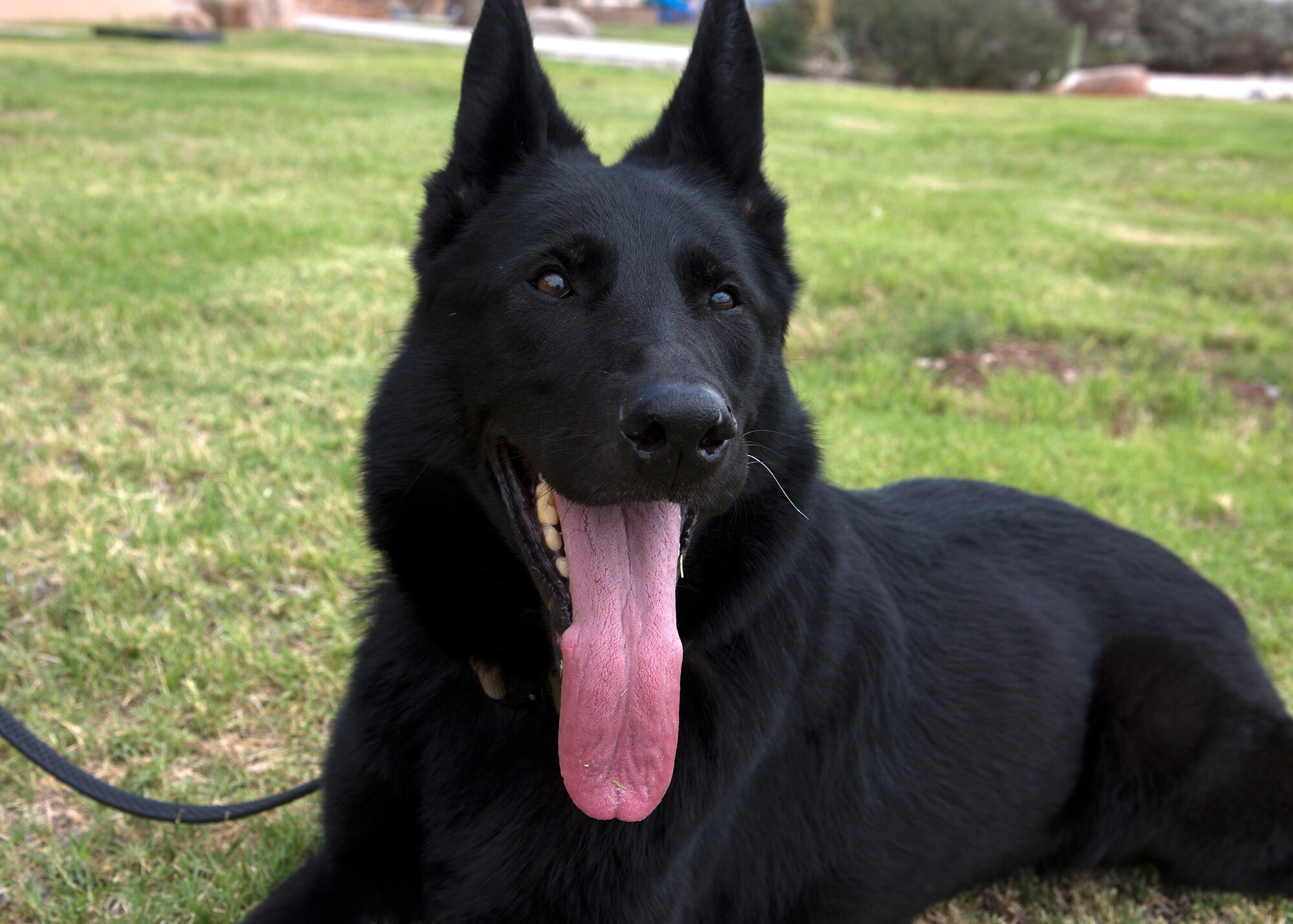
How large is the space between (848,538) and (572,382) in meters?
0.86

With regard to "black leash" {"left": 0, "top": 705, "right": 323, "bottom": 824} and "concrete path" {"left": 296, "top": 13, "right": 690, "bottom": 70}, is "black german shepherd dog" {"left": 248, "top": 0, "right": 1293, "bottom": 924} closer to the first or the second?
"black leash" {"left": 0, "top": 705, "right": 323, "bottom": 824}

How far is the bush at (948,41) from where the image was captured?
2288cm

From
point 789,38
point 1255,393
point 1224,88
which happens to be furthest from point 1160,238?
point 1224,88

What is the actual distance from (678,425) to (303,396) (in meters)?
3.73

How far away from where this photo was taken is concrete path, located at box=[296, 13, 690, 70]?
76.2 ft

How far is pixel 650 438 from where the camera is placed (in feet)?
6.30

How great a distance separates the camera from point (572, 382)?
213cm

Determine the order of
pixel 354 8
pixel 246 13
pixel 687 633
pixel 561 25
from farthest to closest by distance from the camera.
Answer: pixel 354 8 < pixel 561 25 < pixel 246 13 < pixel 687 633

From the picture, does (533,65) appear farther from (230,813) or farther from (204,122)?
(204,122)

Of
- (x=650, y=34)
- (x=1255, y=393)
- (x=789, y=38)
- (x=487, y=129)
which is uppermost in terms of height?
(x=487, y=129)

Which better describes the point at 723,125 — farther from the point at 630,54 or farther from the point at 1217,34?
the point at 1217,34

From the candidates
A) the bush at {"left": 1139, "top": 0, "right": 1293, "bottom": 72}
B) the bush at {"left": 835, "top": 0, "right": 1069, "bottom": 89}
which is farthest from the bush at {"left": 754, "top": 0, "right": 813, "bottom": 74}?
the bush at {"left": 1139, "top": 0, "right": 1293, "bottom": 72}

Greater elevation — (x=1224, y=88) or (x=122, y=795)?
(x=1224, y=88)

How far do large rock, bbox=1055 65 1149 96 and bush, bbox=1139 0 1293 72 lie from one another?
28.3ft
